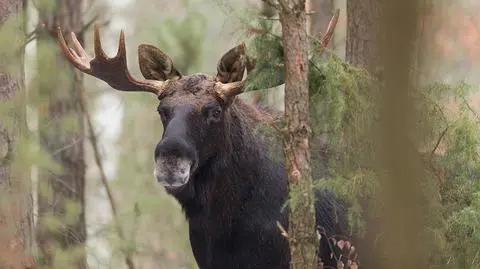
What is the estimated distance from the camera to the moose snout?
287 inches

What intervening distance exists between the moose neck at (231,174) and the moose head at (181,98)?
11 centimetres

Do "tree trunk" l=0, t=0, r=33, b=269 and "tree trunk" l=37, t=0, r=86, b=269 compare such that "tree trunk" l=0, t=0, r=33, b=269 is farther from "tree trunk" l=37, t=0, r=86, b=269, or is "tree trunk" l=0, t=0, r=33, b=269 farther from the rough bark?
the rough bark

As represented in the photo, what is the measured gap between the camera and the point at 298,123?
6.24 m

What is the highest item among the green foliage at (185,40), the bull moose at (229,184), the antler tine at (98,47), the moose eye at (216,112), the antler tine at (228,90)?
the green foliage at (185,40)

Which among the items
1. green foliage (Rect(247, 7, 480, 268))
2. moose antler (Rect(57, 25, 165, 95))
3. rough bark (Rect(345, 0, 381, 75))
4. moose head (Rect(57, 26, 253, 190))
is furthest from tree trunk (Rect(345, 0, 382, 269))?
moose antler (Rect(57, 25, 165, 95))

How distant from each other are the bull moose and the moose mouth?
23 cm

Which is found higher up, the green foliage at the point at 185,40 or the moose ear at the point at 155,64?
the green foliage at the point at 185,40

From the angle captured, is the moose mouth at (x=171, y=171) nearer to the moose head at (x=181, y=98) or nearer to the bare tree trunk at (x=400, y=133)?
the moose head at (x=181, y=98)

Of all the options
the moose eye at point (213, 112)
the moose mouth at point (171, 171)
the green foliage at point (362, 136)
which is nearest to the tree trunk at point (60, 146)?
the moose eye at point (213, 112)

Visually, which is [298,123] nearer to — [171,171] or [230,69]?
[171,171]

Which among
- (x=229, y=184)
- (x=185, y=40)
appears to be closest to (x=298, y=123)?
(x=229, y=184)

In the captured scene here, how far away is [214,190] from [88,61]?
1.76m

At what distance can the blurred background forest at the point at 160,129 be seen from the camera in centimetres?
646

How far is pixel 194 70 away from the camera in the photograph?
592 inches
